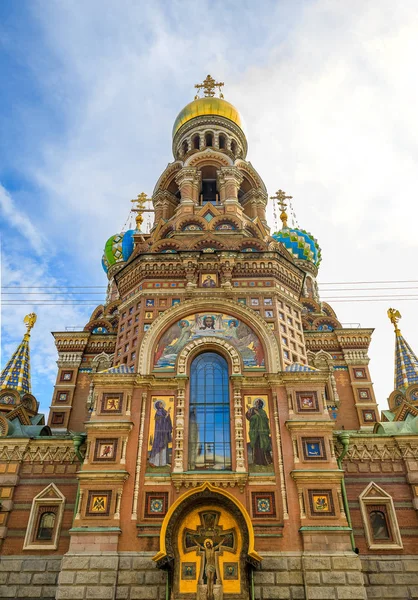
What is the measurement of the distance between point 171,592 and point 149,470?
3.37m

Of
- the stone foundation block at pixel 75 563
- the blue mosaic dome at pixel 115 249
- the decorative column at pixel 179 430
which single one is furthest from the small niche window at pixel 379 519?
the blue mosaic dome at pixel 115 249

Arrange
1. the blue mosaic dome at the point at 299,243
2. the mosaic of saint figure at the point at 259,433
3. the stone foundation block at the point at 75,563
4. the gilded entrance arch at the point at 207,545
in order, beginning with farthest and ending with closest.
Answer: the blue mosaic dome at the point at 299,243 → the mosaic of saint figure at the point at 259,433 → the stone foundation block at the point at 75,563 → the gilded entrance arch at the point at 207,545

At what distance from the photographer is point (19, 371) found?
70.0 ft

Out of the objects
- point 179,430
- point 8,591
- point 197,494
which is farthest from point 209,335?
point 8,591

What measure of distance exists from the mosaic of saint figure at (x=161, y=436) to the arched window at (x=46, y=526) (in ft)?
12.8

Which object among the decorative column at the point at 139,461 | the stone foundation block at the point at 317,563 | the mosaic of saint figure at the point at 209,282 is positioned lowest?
the stone foundation block at the point at 317,563

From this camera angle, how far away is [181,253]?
20.0 m

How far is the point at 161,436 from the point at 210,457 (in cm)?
172

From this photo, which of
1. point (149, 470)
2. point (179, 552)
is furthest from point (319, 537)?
point (149, 470)

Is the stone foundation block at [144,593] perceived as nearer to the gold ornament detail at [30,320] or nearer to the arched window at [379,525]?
the arched window at [379,525]

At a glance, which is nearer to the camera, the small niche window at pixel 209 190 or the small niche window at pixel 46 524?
the small niche window at pixel 46 524

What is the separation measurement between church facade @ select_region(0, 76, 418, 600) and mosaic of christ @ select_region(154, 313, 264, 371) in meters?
0.06

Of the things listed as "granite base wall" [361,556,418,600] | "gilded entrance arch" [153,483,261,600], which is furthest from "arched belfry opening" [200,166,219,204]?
"granite base wall" [361,556,418,600]

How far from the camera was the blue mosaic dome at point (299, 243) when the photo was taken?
3362cm
